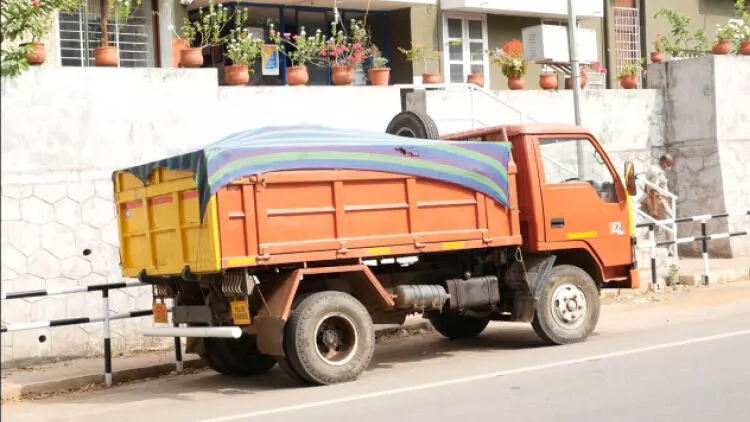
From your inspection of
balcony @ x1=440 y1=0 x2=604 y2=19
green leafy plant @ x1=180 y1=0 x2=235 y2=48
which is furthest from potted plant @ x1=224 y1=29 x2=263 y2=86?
balcony @ x1=440 y1=0 x2=604 y2=19

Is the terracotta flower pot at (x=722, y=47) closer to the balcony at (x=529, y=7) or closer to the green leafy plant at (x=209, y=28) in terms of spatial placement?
the balcony at (x=529, y=7)

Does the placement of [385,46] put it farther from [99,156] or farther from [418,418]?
[418,418]

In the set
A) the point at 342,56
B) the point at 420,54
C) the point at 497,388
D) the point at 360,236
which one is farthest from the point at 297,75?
the point at 497,388

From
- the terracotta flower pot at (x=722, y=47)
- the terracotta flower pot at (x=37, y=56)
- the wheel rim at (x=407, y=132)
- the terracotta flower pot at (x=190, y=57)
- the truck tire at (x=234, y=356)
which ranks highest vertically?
the terracotta flower pot at (x=722, y=47)

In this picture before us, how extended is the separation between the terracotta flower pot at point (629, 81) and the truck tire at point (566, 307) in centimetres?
1036

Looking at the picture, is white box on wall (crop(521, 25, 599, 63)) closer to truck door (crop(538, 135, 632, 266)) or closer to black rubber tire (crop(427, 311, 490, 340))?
truck door (crop(538, 135, 632, 266))

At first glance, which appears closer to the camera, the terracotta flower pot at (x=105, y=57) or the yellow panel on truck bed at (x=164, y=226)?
the yellow panel on truck bed at (x=164, y=226)

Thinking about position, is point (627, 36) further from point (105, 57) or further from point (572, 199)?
point (105, 57)

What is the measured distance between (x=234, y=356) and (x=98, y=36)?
9.04 meters

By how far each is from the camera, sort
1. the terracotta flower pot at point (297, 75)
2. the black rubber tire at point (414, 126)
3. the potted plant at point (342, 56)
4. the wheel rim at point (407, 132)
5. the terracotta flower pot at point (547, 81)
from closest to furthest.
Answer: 1. the black rubber tire at point (414, 126)
2. the wheel rim at point (407, 132)
3. the terracotta flower pot at point (297, 75)
4. the potted plant at point (342, 56)
5. the terracotta flower pot at point (547, 81)

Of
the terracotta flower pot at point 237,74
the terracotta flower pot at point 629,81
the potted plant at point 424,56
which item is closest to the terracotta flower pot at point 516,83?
the potted plant at point 424,56

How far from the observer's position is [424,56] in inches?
862

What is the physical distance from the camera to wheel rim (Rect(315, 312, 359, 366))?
9.83 m

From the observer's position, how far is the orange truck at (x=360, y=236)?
A: 945 centimetres
